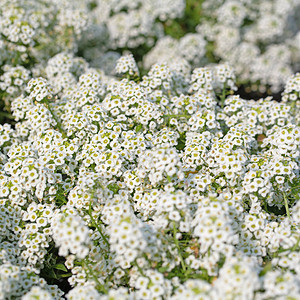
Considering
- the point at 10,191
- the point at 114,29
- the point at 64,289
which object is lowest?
the point at 64,289

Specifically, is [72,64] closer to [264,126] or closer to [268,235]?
[264,126]

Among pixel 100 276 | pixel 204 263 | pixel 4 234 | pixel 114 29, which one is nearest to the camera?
pixel 204 263

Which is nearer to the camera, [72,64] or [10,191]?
[10,191]

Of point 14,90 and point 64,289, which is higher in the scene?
point 14,90

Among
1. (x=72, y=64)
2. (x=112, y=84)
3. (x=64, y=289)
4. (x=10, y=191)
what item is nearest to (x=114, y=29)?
(x=72, y=64)

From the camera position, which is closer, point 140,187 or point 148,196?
point 148,196

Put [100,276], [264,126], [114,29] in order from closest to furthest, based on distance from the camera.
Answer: [100,276], [264,126], [114,29]

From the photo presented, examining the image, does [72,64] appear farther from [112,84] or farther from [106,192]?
[106,192]
